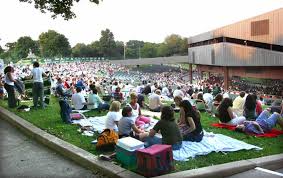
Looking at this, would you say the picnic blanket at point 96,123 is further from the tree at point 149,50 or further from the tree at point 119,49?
the tree at point 149,50

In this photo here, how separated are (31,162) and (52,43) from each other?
3866 inches

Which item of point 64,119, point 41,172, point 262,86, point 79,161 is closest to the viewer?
point 41,172

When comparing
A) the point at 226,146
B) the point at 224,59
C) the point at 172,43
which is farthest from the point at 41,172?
the point at 172,43

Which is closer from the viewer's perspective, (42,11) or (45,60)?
(42,11)

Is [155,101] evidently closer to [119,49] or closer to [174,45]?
[174,45]

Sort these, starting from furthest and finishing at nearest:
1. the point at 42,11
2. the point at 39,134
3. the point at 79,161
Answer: the point at 42,11 → the point at 39,134 → the point at 79,161

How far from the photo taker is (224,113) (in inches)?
429

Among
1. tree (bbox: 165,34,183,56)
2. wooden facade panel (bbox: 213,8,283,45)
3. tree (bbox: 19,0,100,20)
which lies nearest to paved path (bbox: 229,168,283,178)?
tree (bbox: 19,0,100,20)

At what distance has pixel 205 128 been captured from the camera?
10.5 m

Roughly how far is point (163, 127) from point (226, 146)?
64.6 inches

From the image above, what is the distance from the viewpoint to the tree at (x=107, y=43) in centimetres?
11750

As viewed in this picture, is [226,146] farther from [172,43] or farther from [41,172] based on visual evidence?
[172,43]

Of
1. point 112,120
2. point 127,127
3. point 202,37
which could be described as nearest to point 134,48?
point 202,37

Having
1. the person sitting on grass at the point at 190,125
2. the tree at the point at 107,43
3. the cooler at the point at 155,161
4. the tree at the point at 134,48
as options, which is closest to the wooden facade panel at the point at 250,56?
the person sitting on grass at the point at 190,125
